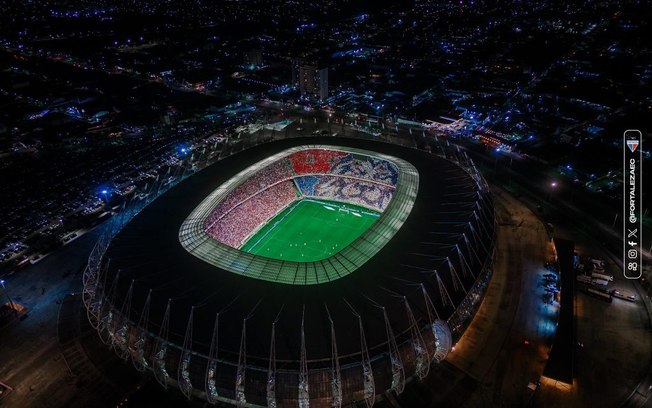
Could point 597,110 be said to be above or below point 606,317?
above

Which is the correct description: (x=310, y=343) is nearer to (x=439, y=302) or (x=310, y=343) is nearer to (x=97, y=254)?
(x=439, y=302)

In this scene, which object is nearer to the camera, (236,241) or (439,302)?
(439,302)

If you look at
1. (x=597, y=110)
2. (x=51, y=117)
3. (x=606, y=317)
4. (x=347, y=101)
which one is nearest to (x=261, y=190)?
(x=606, y=317)

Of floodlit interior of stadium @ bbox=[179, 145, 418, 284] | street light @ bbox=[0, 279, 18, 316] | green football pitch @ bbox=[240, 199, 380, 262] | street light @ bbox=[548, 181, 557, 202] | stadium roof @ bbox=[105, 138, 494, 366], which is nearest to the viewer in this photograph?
stadium roof @ bbox=[105, 138, 494, 366]

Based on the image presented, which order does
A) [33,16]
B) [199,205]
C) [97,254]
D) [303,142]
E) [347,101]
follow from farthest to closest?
[33,16] < [347,101] < [303,142] < [199,205] < [97,254]

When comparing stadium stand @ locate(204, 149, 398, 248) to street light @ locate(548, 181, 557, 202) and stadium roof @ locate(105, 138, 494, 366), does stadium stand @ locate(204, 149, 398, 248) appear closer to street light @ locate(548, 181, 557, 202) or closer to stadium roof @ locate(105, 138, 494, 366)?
stadium roof @ locate(105, 138, 494, 366)

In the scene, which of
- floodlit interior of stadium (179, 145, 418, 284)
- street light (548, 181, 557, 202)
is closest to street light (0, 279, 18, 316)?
floodlit interior of stadium (179, 145, 418, 284)

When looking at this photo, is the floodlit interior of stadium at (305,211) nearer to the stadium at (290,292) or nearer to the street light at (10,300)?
the stadium at (290,292)
